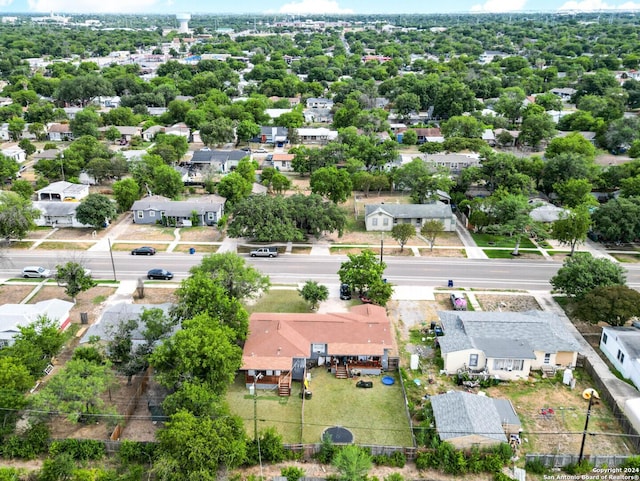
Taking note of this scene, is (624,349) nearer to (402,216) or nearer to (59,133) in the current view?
(402,216)

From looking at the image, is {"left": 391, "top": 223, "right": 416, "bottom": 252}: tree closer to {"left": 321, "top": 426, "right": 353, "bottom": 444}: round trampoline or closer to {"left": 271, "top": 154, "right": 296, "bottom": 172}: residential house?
{"left": 321, "top": 426, "right": 353, "bottom": 444}: round trampoline

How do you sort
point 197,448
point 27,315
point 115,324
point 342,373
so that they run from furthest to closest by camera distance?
point 27,315 → point 115,324 → point 342,373 → point 197,448

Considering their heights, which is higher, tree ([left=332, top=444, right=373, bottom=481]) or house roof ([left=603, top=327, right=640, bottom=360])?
tree ([left=332, top=444, right=373, bottom=481])

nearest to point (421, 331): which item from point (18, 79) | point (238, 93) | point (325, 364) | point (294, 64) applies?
point (325, 364)

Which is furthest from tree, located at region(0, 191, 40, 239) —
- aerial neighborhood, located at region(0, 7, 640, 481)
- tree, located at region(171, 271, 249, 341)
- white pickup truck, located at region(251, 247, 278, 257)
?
tree, located at region(171, 271, 249, 341)

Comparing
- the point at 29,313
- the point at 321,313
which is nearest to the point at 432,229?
the point at 321,313

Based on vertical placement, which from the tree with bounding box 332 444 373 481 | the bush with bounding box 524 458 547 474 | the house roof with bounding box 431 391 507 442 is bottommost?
the bush with bounding box 524 458 547 474
